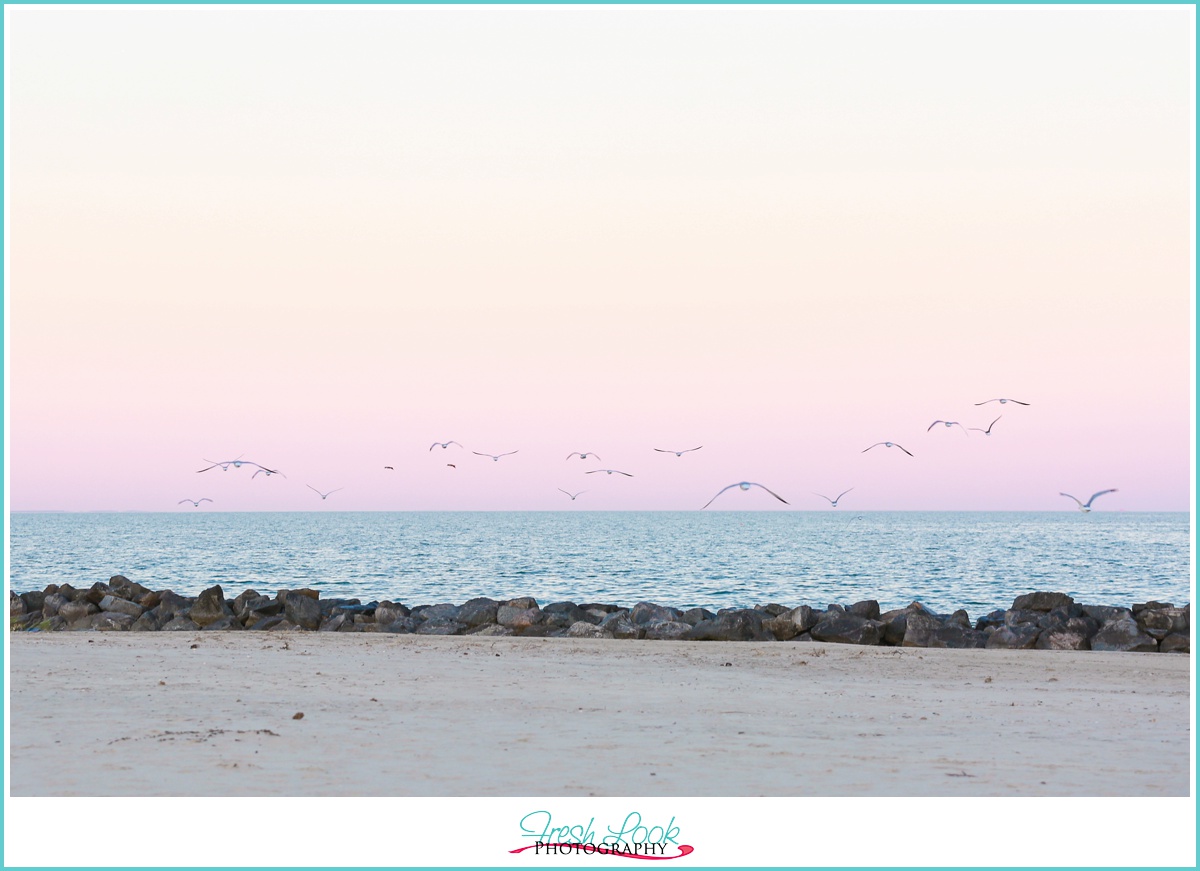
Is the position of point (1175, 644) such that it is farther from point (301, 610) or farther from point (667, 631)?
point (301, 610)

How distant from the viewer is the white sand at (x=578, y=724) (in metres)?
9.06

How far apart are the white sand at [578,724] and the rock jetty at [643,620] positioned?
9.23 ft

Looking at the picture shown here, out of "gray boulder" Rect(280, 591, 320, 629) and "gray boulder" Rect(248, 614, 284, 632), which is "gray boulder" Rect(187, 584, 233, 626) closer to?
"gray boulder" Rect(280, 591, 320, 629)

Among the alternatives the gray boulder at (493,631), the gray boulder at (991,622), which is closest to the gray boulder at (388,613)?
the gray boulder at (493,631)

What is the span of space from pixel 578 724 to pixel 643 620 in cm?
1234

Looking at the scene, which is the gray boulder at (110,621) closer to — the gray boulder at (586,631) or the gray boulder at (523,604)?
the gray boulder at (523,604)

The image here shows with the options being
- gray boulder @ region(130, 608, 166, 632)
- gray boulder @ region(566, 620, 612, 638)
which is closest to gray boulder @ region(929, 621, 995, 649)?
gray boulder @ region(566, 620, 612, 638)

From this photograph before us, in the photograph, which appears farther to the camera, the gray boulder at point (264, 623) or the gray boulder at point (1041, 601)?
the gray boulder at point (1041, 601)

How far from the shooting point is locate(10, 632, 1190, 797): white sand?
9062 millimetres

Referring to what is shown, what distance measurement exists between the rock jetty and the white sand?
281 centimetres

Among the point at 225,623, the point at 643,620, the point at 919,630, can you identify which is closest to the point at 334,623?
the point at 225,623

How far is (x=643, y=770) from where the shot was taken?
943 centimetres

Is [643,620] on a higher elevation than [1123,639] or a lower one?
lower

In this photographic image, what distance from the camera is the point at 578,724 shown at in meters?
11.4
